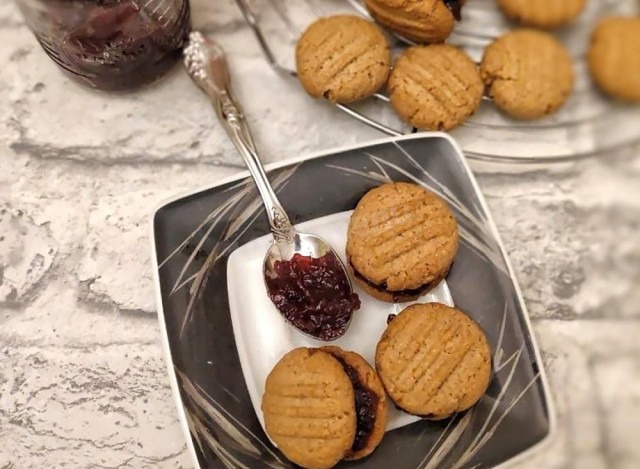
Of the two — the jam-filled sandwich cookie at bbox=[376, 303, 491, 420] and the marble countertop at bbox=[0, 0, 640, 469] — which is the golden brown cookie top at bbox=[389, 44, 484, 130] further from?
the jam-filled sandwich cookie at bbox=[376, 303, 491, 420]

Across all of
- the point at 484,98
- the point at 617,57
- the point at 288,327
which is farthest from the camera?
the point at 484,98

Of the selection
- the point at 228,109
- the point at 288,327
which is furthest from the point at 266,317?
the point at 228,109

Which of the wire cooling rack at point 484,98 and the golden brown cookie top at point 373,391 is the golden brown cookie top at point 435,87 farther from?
the golden brown cookie top at point 373,391

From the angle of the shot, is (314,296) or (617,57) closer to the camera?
(617,57)

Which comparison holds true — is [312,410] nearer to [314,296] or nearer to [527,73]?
A: [314,296]

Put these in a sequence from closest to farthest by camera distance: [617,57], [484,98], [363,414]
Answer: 1. [617,57]
2. [363,414]
3. [484,98]

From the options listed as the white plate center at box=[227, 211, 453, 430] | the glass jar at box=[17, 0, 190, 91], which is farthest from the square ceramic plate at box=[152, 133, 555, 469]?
the glass jar at box=[17, 0, 190, 91]
